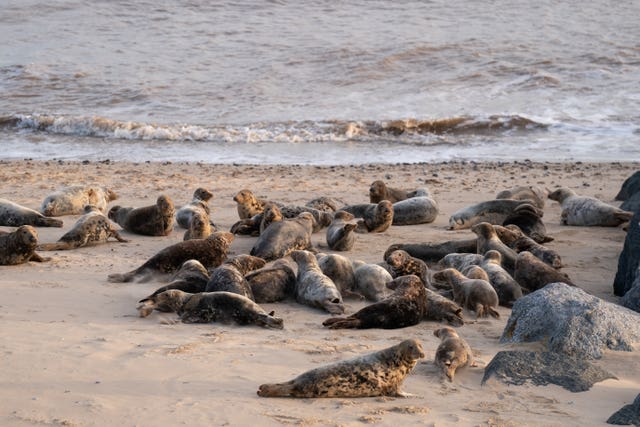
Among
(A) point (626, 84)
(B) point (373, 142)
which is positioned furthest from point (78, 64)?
(A) point (626, 84)

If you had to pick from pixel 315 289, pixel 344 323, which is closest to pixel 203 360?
pixel 344 323

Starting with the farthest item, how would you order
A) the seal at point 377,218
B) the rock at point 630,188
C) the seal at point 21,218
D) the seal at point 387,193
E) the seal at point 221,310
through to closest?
1. the rock at point 630,188
2. the seal at point 387,193
3. the seal at point 377,218
4. the seal at point 21,218
5. the seal at point 221,310

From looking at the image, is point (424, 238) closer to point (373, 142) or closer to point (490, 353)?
point (490, 353)

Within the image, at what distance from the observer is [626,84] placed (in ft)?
Answer: 63.8

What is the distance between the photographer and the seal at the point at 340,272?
6.24 metres

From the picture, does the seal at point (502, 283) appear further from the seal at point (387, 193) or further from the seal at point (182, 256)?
the seal at point (387, 193)

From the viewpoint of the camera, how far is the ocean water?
1529 cm

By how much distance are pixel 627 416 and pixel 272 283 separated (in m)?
2.84

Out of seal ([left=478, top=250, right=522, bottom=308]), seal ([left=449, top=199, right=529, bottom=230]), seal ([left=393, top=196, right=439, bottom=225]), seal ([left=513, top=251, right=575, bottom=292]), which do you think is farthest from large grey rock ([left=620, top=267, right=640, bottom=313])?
seal ([left=393, top=196, right=439, bottom=225])

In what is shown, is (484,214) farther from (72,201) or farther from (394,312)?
(72,201)

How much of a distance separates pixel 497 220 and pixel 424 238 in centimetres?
91

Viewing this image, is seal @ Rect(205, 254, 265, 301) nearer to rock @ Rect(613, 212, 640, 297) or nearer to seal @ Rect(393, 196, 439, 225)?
rock @ Rect(613, 212, 640, 297)

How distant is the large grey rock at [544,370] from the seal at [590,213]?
181 inches

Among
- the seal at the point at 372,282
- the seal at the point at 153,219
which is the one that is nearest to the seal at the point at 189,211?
the seal at the point at 153,219
